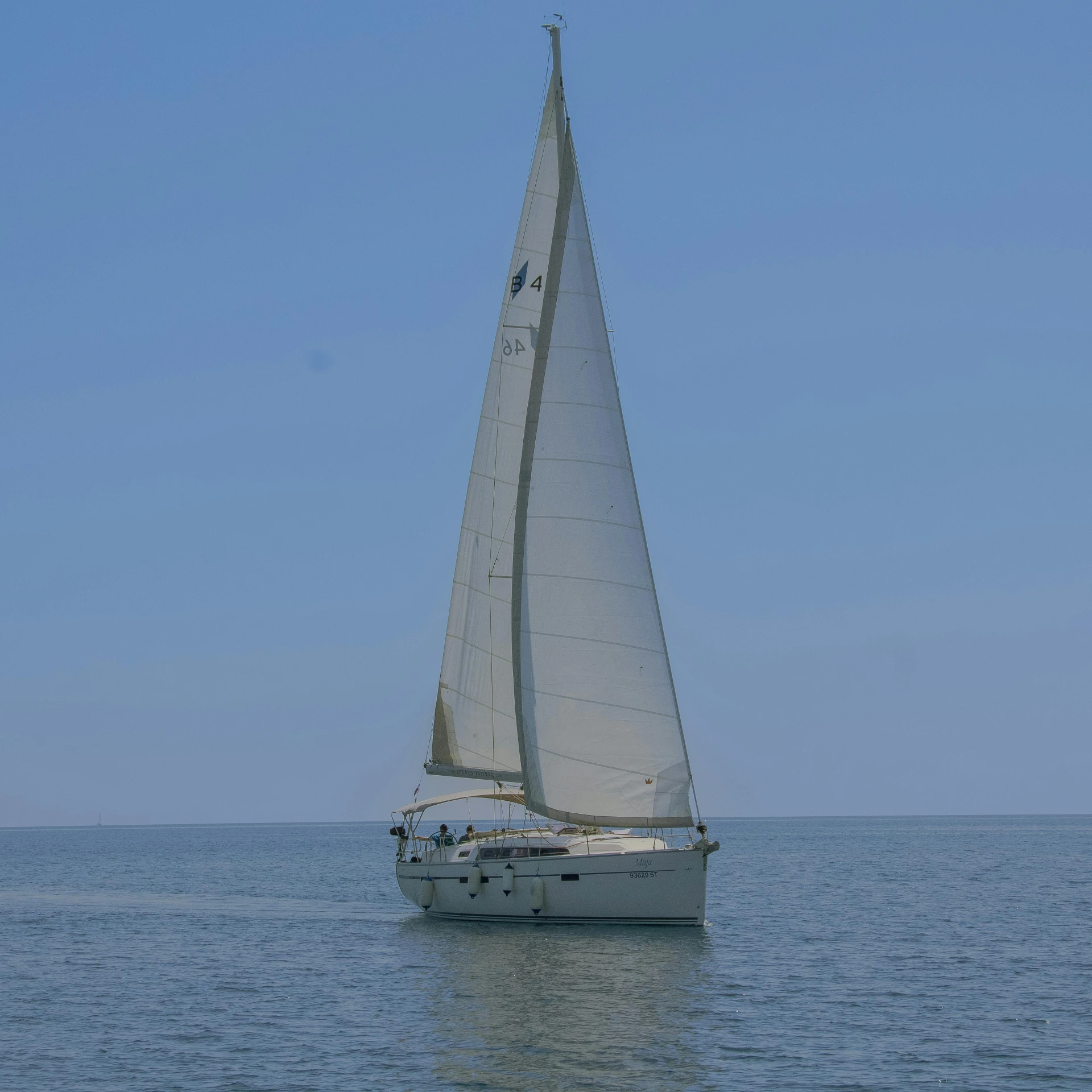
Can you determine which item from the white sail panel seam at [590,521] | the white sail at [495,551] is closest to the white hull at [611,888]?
the white sail at [495,551]

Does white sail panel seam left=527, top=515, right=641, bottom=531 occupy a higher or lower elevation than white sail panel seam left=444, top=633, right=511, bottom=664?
higher

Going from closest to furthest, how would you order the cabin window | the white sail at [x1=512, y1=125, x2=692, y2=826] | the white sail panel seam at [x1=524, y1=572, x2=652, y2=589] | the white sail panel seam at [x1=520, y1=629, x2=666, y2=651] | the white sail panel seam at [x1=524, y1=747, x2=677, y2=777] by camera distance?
the white sail panel seam at [x1=524, y1=747, x2=677, y2=777] → the white sail at [x1=512, y1=125, x2=692, y2=826] → the white sail panel seam at [x1=520, y1=629, x2=666, y2=651] → the white sail panel seam at [x1=524, y1=572, x2=652, y2=589] → the cabin window

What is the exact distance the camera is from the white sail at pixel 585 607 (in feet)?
115

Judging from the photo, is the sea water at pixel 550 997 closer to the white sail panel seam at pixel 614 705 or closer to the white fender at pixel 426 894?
the white fender at pixel 426 894

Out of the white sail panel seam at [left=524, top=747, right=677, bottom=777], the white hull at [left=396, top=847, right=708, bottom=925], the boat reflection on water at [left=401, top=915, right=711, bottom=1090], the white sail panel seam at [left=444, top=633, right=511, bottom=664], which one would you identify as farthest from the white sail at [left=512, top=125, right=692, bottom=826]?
the white sail panel seam at [left=444, top=633, right=511, bottom=664]

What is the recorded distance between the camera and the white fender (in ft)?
129

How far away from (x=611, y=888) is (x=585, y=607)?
7.08 meters

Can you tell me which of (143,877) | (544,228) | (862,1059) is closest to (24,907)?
(143,877)

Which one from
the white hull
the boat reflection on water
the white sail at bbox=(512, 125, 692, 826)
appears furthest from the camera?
the white sail at bbox=(512, 125, 692, 826)

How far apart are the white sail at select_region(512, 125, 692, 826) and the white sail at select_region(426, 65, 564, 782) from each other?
158 inches

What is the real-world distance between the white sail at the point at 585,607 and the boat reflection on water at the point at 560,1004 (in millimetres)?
3612

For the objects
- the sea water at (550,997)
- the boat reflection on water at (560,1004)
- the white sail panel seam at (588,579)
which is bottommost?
the sea water at (550,997)

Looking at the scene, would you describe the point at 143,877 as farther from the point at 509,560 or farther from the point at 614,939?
the point at 614,939

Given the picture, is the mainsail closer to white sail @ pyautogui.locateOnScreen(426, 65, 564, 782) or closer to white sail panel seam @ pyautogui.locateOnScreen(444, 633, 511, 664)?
white sail @ pyautogui.locateOnScreen(426, 65, 564, 782)
